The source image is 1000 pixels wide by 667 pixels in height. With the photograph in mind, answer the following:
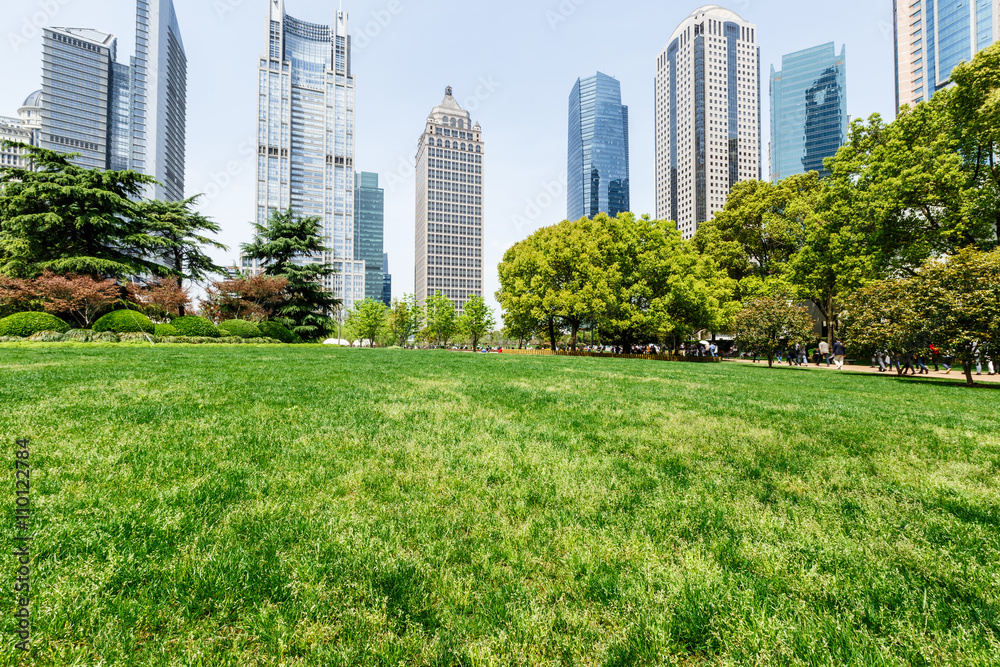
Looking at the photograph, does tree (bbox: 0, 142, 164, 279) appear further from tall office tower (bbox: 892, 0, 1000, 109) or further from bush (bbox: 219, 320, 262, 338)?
tall office tower (bbox: 892, 0, 1000, 109)

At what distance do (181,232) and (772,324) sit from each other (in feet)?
144

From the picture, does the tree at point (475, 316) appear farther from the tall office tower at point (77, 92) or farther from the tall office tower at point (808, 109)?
the tall office tower at point (808, 109)

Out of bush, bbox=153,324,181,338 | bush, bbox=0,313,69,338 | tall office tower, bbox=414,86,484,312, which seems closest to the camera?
bush, bbox=0,313,69,338

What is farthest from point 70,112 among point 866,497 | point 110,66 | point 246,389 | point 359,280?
point 866,497

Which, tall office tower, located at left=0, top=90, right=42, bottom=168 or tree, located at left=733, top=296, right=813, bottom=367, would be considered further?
tall office tower, located at left=0, top=90, right=42, bottom=168

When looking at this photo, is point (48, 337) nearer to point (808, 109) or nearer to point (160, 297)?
point (160, 297)

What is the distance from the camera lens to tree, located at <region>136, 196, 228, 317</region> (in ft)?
104

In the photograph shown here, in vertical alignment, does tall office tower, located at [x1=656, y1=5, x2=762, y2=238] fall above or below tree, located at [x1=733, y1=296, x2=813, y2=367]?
above

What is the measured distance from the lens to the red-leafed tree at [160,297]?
27109 mm

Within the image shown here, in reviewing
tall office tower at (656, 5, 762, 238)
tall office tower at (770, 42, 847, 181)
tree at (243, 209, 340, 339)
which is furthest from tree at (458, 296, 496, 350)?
tall office tower at (770, 42, 847, 181)

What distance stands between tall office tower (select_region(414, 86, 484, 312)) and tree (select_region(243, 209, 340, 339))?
110603mm

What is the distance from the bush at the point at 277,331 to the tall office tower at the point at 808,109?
190953mm

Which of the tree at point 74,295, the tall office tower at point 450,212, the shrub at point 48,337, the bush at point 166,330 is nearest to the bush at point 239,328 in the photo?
the bush at point 166,330

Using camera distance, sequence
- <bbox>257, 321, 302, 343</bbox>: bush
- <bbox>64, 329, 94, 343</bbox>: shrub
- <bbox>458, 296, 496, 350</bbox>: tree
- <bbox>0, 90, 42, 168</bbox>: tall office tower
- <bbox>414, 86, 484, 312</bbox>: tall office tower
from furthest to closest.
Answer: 1. <bbox>414, 86, 484, 312</bbox>: tall office tower
2. <bbox>0, 90, 42, 168</bbox>: tall office tower
3. <bbox>458, 296, 496, 350</bbox>: tree
4. <bbox>257, 321, 302, 343</bbox>: bush
5. <bbox>64, 329, 94, 343</bbox>: shrub
